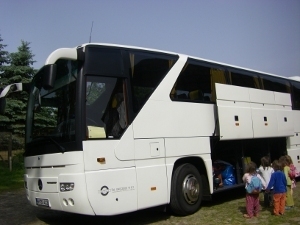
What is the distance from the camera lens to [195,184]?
25.3ft

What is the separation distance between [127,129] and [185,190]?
208cm

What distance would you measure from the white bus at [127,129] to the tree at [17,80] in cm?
1613

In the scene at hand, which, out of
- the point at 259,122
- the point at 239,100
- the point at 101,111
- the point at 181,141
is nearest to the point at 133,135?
the point at 101,111

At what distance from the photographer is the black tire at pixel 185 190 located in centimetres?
721

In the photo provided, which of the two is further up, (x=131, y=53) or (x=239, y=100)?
(x=131, y=53)

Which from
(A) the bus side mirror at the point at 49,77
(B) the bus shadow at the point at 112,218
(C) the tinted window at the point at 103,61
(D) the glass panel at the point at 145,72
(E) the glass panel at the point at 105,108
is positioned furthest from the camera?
(B) the bus shadow at the point at 112,218

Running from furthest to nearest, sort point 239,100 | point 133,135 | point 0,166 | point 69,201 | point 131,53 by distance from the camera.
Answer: point 0,166 < point 239,100 < point 131,53 < point 133,135 < point 69,201

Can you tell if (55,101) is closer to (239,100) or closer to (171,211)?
(171,211)

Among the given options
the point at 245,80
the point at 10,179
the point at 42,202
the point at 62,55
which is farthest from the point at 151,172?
the point at 10,179

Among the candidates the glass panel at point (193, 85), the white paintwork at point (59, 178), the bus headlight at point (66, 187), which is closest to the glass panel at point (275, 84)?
the glass panel at point (193, 85)

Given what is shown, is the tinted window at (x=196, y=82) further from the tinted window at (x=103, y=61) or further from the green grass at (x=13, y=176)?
the green grass at (x=13, y=176)

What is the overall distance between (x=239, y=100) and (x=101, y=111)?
4.39 metres

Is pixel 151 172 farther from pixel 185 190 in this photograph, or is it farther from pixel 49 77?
pixel 49 77

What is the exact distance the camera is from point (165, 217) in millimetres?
7457
